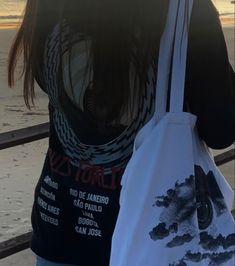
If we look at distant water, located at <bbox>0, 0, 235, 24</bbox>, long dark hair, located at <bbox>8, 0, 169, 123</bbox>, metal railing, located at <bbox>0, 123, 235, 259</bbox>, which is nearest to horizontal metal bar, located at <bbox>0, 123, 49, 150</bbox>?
metal railing, located at <bbox>0, 123, 235, 259</bbox>

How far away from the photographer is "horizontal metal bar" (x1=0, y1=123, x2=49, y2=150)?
266 centimetres

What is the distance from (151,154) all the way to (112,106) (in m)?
0.16

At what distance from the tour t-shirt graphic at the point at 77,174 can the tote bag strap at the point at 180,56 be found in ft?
0.27

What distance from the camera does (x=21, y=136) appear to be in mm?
2719

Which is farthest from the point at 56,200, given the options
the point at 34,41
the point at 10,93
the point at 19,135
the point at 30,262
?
the point at 10,93

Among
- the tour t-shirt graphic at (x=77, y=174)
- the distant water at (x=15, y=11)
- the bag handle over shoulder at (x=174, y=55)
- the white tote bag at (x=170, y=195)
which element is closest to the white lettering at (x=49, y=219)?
the tour t-shirt graphic at (x=77, y=174)

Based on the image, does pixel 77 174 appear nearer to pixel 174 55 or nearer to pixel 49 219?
pixel 49 219

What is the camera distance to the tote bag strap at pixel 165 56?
1.50 metres

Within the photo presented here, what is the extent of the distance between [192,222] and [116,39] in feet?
1.36

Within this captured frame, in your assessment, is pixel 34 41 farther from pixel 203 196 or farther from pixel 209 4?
pixel 203 196

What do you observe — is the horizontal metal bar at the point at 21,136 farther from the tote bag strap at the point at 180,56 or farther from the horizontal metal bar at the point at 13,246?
the tote bag strap at the point at 180,56

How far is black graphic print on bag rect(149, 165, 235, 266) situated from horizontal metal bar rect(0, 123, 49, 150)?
127 centimetres

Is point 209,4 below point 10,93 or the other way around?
the other way around

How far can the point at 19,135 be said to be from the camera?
2.72 m
